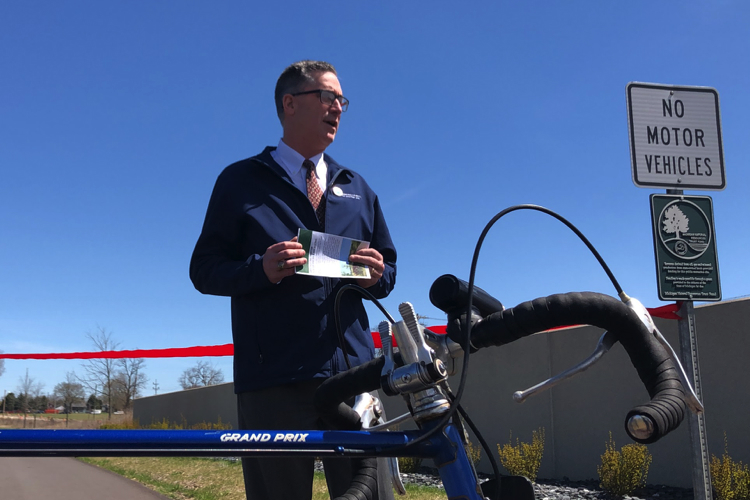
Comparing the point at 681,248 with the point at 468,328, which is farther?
the point at 681,248

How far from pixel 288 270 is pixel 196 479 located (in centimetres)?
801

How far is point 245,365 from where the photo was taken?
2199 mm

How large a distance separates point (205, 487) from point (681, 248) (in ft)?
20.3

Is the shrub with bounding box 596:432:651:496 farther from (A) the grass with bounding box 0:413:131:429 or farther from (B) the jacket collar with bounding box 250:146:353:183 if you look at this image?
(A) the grass with bounding box 0:413:131:429

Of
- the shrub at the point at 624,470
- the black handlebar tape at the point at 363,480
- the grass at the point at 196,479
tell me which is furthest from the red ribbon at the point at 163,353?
the black handlebar tape at the point at 363,480

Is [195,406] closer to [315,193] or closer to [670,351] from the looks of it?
[315,193]

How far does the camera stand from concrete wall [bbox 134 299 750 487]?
20.3ft

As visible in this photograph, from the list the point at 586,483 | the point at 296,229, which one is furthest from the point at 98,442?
the point at 586,483

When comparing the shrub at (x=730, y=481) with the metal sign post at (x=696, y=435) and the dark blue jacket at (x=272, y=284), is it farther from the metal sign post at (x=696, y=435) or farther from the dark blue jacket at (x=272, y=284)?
the dark blue jacket at (x=272, y=284)

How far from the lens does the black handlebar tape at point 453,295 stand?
50.0 inches

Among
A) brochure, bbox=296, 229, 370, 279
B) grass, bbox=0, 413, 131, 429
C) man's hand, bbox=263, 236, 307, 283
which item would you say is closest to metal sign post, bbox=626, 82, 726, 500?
brochure, bbox=296, 229, 370, 279

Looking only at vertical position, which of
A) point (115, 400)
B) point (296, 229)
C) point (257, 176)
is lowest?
point (115, 400)

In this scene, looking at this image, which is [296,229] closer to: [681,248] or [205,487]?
[681,248]

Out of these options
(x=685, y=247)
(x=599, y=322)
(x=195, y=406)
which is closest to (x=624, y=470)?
(x=685, y=247)
